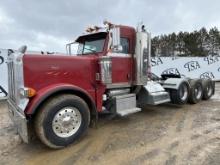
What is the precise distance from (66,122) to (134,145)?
142 centimetres

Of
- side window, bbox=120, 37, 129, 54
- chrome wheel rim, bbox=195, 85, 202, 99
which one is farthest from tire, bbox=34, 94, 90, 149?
chrome wheel rim, bbox=195, 85, 202, 99

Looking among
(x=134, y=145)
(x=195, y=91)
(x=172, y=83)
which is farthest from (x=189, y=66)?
(x=134, y=145)

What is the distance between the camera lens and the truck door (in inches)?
215

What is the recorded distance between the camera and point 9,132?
528cm

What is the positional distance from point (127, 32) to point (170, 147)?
3.08 m

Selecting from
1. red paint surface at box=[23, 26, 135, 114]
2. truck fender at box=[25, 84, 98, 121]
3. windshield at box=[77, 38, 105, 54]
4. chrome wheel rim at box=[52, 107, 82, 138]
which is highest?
windshield at box=[77, 38, 105, 54]

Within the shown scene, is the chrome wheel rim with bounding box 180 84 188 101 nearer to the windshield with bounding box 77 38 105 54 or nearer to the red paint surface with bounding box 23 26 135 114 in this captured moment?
the red paint surface with bounding box 23 26 135 114

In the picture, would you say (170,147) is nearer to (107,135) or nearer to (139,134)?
(139,134)

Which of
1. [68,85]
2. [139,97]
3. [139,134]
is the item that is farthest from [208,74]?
[68,85]

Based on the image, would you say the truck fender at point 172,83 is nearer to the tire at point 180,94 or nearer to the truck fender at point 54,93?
the tire at point 180,94

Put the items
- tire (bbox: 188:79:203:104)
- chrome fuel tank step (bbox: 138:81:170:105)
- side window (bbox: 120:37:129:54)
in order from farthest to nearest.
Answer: tire (bbox: 188:79:203:104) → chrome fuel tank step (bbox: 138:81:170:105) → side window (bbox: 120:37:129:54)

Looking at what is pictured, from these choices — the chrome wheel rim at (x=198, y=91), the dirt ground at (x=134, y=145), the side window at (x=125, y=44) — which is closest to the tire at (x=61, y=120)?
the dirt ground at (x=134, y=145)

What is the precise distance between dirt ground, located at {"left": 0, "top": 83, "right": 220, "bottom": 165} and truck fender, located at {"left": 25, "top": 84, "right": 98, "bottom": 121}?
0.81m

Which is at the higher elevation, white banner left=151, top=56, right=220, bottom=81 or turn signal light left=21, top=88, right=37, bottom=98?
white banner left=151, top=56, right=220, bottom=81
